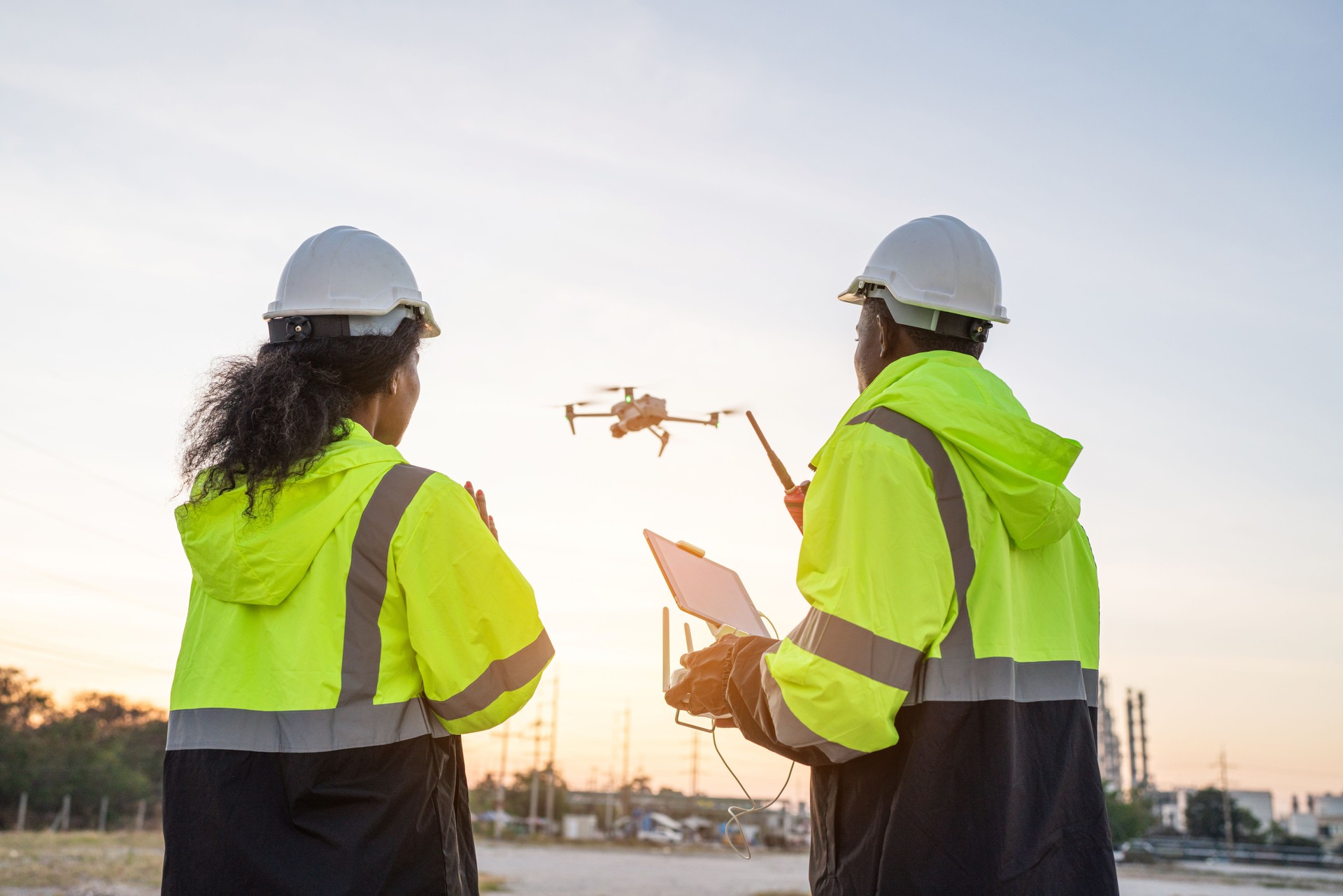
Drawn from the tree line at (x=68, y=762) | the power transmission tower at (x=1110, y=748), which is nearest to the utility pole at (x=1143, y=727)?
the power transmission tower at (x=1110, y=748)

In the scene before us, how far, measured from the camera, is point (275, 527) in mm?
3506

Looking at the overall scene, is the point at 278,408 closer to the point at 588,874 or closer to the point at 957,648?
the point at 957,648

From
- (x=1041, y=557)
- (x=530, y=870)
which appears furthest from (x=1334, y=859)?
(x=1041, y=557)

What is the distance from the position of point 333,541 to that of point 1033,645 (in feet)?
7.44

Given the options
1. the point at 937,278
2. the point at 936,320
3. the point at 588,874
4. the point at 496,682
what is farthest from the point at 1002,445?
the point at 588,874

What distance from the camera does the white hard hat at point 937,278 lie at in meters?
4.15

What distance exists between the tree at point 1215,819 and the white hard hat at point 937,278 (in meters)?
101

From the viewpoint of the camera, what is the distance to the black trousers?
3.30 metres

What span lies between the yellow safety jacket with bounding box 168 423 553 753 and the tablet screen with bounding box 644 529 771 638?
670mm

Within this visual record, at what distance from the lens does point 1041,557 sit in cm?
368

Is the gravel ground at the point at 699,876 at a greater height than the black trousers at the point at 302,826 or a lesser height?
lesser

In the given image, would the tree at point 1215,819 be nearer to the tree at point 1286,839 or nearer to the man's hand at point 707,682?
the tree at point 1286,839

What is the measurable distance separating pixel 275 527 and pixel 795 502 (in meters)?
2.15

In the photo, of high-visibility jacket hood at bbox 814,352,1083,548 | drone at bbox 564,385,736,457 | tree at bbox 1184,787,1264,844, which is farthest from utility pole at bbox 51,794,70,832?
tree at bbox 1184,787,1264,844
